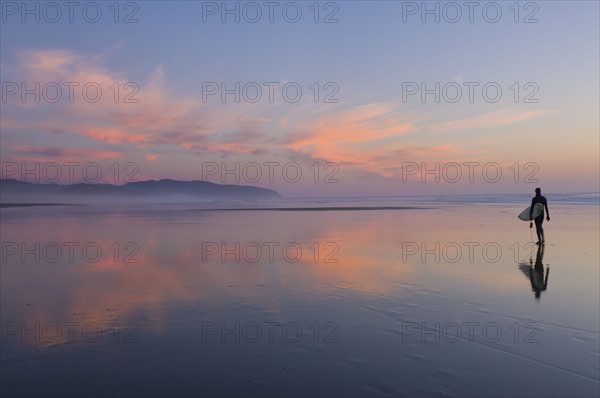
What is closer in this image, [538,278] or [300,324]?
[300,324]

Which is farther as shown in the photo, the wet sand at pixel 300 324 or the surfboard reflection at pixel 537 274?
the surfboard reflection at pixel 537 274

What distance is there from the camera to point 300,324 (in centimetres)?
739

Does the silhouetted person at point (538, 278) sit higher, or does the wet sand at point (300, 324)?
the silhouetted person at point (538, 278)

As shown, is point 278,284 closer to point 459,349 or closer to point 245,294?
point 245,294

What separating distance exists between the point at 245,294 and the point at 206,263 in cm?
411

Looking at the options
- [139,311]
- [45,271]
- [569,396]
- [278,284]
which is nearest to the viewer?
[569,396]

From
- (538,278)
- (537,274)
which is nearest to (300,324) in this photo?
(538,278)

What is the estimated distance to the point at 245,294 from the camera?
947cm

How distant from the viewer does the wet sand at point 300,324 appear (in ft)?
16.8

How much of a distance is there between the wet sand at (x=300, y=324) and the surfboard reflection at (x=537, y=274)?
0.16 ft

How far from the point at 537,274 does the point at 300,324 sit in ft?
23.7

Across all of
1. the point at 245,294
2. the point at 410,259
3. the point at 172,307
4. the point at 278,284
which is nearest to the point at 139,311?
Answer: the point at 172,307

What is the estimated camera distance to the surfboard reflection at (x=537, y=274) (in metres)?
9.84

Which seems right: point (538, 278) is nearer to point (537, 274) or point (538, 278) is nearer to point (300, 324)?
point (537, 274)
